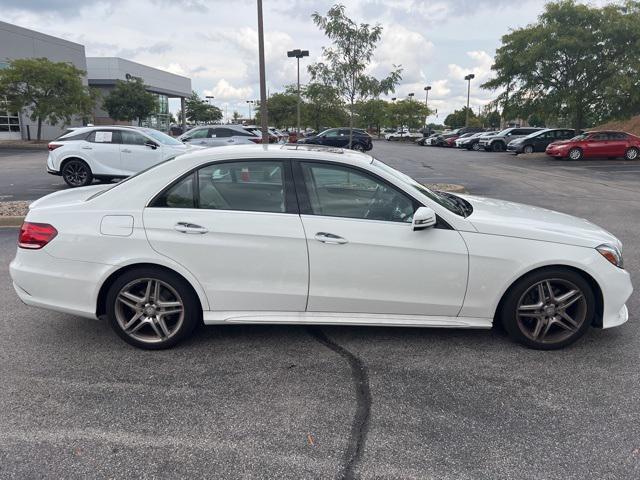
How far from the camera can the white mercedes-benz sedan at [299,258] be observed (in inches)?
143

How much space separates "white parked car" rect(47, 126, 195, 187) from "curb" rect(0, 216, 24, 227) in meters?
4.41

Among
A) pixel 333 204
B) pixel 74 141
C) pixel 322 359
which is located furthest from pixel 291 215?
pixel 74 141

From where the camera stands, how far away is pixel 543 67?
1041 inches

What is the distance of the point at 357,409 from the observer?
120 inches

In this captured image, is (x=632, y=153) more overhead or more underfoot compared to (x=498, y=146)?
more underfoot

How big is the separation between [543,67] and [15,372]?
28829 millimetres

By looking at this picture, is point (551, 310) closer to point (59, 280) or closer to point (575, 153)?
point (59, 280)

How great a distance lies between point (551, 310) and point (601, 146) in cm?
2450

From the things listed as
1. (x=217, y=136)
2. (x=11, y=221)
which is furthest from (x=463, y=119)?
(x=11, y=221)

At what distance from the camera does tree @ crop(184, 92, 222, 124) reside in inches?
3876

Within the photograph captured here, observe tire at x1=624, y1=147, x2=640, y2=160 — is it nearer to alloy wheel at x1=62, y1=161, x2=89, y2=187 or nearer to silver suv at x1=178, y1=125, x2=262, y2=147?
silver suv at x1=178, y1=125, x2=262, y2=147

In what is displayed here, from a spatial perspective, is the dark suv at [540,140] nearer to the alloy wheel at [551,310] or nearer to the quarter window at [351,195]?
the alloy wheel at [551,310]

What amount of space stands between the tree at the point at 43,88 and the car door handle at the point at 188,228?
33.4 metres

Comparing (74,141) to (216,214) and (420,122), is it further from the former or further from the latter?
(420,122)
